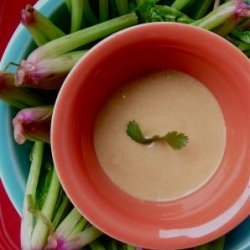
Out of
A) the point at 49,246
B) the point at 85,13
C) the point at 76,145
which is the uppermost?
the point at 85,13

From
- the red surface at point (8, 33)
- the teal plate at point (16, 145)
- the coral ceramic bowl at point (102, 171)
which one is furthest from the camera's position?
the red surface at point (8, 33)

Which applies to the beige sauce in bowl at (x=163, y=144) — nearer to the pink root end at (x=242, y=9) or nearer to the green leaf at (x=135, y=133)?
the green leaf at (x=135, y=133)

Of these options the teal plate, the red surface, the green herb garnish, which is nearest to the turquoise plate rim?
the teal plate

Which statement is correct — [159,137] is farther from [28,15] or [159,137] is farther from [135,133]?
[28,15]

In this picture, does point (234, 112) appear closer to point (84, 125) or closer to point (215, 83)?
point (215, 83)

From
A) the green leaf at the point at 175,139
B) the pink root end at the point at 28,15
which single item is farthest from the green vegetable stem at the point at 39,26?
the green leaf at the point at 175,139

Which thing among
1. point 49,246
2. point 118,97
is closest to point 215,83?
point 118,97
